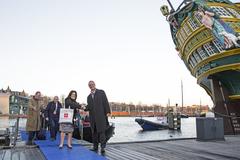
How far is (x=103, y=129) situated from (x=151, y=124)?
30.7 m

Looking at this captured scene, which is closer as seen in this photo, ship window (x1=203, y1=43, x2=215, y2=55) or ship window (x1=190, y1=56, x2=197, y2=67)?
ship window (x1=203, y1=43, x2=215, y2=55)

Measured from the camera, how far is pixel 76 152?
6.84 meters

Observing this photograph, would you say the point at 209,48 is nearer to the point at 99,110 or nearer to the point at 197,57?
the point at 197,57

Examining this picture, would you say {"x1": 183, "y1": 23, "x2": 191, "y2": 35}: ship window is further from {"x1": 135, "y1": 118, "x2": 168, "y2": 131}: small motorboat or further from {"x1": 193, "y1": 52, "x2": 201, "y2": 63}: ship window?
{"x1": 135, "y1": 118, "x2": 168, "y2": 131}: small motorboat

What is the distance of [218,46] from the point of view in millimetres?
17688

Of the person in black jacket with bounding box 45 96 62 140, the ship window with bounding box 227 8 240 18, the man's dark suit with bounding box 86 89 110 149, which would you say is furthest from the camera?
the ship window with bounding box 227 8 240 18

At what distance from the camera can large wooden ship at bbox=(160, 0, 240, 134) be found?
17.0 m

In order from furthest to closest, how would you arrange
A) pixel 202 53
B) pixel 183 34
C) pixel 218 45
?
pixel 183 34 < pixel 202 53 < pixel 218 45

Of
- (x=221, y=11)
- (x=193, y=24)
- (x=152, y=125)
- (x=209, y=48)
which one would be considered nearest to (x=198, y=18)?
(x=193, y=24)

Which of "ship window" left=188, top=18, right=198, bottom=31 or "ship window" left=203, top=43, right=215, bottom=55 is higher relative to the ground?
"ship window" left=188, top=18, right=198, bottom=31

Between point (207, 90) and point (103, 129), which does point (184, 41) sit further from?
point (103, 129)

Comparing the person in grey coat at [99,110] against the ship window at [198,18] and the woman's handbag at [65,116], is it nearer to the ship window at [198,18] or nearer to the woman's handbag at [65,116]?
the woman's handbag at [65,116]

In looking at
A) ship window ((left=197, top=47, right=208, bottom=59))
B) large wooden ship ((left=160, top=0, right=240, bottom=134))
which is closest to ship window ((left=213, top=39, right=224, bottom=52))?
large wooden ship ((left=160, top=0, right=240, bottom=134))

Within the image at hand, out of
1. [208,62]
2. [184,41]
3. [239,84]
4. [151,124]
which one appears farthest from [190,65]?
[151,124]
